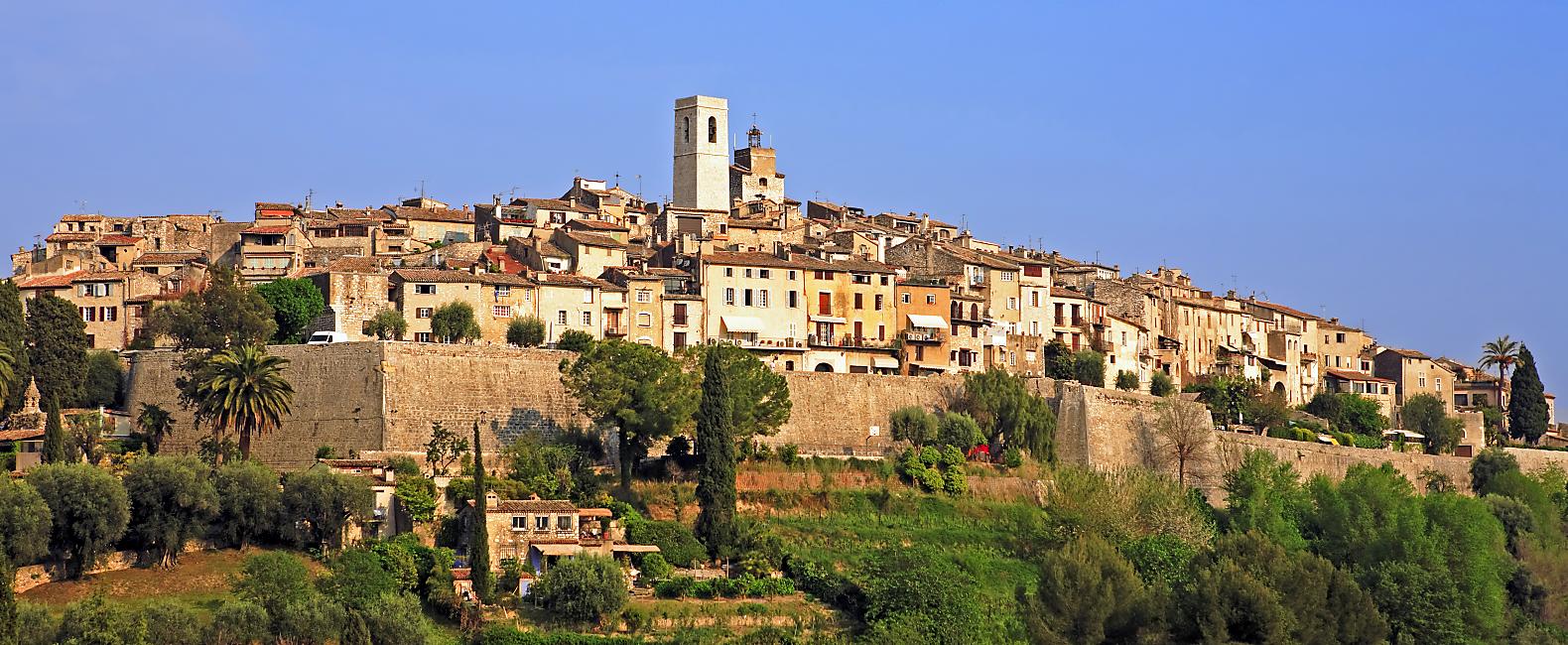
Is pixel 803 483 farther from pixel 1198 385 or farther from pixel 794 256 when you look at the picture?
pixel 1198 385

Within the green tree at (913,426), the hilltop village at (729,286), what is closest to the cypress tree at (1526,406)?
the hilltop village at (729,286)

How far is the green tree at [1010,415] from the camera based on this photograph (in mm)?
71438

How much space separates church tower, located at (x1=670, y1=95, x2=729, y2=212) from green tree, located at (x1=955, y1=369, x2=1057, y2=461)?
84.2 ft

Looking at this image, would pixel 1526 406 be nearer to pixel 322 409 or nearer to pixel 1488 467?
pixel 1488 467

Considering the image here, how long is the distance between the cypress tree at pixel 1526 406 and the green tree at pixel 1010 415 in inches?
→ 1176

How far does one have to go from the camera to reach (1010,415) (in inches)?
2815

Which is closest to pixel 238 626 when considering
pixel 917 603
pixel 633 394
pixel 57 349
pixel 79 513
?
pixel 79 513

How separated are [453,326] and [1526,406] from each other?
4573 cm

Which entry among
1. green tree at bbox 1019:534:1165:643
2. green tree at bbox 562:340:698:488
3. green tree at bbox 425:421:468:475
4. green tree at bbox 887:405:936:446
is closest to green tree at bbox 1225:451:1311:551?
green tree at bbox 887:405:936:446

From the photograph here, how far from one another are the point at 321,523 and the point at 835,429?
61.5 ft

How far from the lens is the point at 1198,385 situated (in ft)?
284

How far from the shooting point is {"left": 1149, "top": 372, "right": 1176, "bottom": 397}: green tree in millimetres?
82625

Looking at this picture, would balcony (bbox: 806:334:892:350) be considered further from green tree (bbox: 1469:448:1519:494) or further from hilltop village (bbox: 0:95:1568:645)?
green tree (bbox: 1469:448:1519:494)

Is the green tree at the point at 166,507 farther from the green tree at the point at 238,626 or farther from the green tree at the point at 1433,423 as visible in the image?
the green tree at the point at 1433,423
